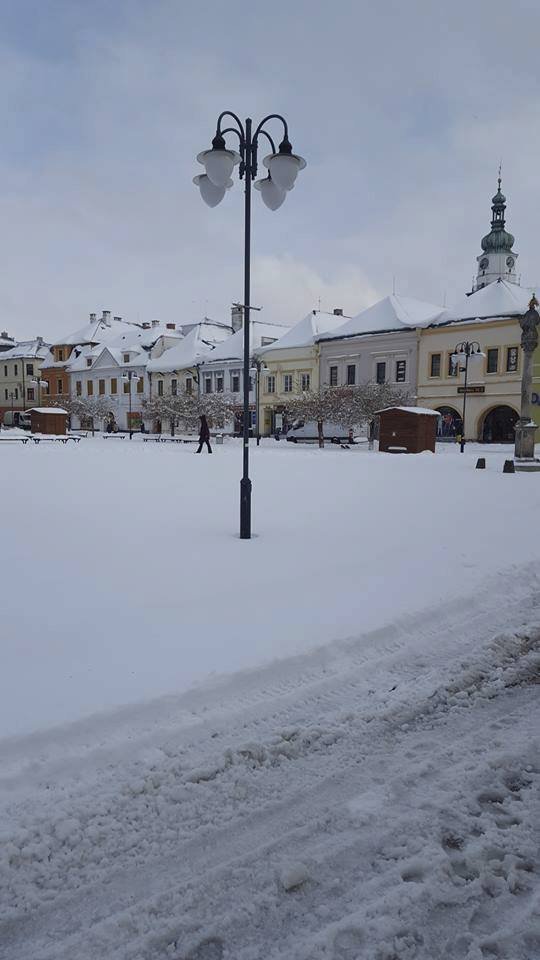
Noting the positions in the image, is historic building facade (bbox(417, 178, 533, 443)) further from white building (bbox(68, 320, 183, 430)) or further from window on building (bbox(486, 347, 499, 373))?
white building (bbox(68, 320, 183, 430))

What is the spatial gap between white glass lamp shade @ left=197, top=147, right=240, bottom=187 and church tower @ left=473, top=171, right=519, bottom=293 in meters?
82.3

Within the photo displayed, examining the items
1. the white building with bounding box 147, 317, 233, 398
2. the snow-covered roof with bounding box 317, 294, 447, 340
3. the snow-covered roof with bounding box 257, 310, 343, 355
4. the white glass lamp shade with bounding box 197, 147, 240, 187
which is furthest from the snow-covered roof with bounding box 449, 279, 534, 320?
the white glass lamp shade with bounding box 197, 147, 240, 187

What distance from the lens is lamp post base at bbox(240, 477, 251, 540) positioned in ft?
26.2

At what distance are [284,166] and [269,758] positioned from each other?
6992mm

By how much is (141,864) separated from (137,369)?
64170 millimetres

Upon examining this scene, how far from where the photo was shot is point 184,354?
60094mm

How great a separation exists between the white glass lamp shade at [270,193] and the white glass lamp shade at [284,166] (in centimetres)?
39

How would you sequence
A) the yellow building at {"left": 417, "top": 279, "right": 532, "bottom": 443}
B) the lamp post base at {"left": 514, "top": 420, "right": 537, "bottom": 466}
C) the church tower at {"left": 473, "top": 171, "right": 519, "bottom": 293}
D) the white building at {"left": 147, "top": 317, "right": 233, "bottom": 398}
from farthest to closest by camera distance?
the church tower at {"left": 473, "top": 171, "right": 519, "bottom": 293} → the white building at {"left": 147, "top": 317, "right": 233, "bottom": 398} → the yellow building at {"left": 417, "top": 279, "right": 532, "bottom": 443} → the lamp post base at {"left": 514, "top": 420, "right": 537, "bottom": 466}

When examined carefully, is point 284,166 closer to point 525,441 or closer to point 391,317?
point 525,441

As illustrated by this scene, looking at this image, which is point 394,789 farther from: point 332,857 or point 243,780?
point 243,780

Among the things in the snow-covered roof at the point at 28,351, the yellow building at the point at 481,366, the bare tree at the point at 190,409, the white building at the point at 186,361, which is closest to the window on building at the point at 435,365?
the yellow building at the point at 481,366

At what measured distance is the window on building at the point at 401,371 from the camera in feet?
143

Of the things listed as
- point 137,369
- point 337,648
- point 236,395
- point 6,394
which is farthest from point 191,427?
point 337,648

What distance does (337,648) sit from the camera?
14.5 feet
